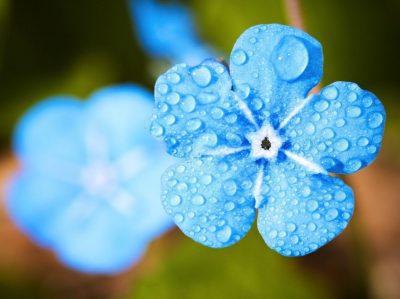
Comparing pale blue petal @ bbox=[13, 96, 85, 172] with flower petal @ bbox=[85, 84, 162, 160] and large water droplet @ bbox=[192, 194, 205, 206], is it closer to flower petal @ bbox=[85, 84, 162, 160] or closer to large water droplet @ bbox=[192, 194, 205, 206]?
flower petal @ bbox=[85, 84, 162, 160]

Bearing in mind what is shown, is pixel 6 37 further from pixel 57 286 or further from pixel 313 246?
pixel 313 246

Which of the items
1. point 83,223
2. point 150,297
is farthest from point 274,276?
point 83,223

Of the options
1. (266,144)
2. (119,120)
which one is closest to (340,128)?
(266,144)

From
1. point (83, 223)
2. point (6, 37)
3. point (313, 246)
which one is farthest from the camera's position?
point (6, 37)

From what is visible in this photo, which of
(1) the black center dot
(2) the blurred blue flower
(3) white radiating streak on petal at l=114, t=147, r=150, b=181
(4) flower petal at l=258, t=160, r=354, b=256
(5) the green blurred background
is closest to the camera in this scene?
(4) flower petal at l=258, t=160, r=354, b=256

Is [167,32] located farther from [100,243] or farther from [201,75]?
[201,75]

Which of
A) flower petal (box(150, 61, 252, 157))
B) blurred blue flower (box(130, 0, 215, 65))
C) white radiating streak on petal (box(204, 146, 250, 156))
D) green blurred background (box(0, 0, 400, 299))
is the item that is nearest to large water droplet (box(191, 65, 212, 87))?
flower petal (box(150, 61, 252, 157))
